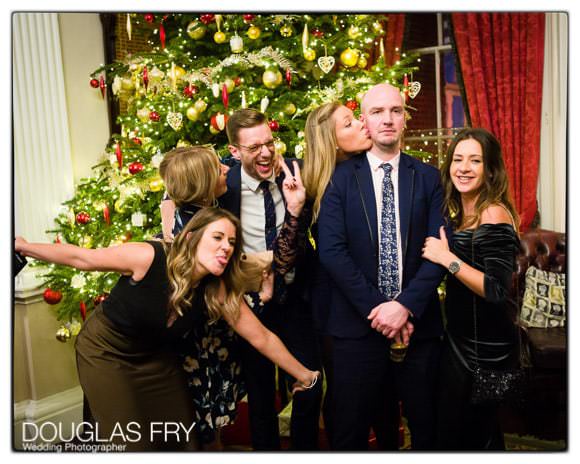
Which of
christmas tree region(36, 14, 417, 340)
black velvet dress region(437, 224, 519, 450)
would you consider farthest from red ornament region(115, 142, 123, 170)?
black velvet dress region(437, 224, 519, 450)

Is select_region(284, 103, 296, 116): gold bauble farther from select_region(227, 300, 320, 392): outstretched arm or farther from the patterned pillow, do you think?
the patterned pillow

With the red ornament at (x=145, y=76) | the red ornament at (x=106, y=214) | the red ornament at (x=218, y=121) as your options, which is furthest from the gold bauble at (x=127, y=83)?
the red ornament at (x=106, y=214)

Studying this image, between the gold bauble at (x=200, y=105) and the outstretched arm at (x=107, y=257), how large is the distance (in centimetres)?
124

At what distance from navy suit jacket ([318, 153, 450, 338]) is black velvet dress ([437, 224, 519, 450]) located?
0.33 feet

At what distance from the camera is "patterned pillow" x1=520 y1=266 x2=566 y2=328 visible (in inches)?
134

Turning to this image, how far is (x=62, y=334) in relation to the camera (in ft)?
10.5

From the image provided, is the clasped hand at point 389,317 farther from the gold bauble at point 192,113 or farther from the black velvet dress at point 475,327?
the gold bauble at point 192,113

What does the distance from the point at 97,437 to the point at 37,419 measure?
0.34 metres

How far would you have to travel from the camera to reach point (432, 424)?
258 centimetres

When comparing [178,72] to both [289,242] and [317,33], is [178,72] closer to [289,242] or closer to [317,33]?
[317,33]

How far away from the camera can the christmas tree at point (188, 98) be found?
3.33 metres

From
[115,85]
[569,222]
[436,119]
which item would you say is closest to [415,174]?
[569,222]

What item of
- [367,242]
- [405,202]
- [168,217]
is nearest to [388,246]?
[367,242]

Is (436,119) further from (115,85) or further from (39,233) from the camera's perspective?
(39,233)
